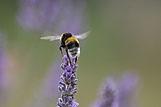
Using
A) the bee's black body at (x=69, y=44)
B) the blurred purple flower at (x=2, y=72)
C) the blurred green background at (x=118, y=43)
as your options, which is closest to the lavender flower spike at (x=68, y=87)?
the bee's black body at (x=69, y=44)

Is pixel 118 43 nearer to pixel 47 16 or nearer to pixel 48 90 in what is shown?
pixel 47 16

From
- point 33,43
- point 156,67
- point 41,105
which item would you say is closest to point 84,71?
point 156,67

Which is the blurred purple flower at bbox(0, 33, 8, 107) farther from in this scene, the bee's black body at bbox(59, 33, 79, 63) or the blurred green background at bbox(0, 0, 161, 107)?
the blurred green background at bbox(0, 0, 161, 107)

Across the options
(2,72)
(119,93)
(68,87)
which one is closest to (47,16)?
(2,72)

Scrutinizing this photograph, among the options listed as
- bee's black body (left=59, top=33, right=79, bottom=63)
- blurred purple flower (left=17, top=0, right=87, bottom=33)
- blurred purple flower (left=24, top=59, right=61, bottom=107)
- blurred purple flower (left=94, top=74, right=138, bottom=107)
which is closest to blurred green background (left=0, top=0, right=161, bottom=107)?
blurred purple flower (left=17, top=0, right=87, bottom=33)

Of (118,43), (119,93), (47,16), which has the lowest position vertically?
(119,93)

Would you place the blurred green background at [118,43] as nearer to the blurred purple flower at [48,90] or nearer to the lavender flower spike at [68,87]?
the blurred purple flower at [48,90]
